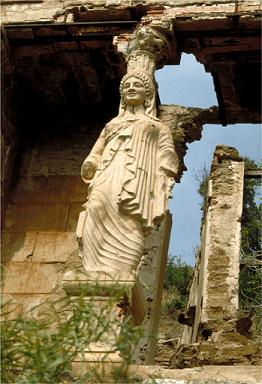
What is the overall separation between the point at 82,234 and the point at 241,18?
3.42 m

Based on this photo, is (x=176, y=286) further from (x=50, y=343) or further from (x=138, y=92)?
(x=50, y=343)

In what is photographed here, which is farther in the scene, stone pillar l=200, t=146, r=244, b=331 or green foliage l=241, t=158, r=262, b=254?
green foliage l=241, t=158, r=262, b=254

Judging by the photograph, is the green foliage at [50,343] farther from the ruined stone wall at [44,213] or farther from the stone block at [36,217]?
the stone block at [36,217]

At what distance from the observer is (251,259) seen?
16.3 m

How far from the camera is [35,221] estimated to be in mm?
10031

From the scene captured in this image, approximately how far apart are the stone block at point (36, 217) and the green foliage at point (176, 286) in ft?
37.2

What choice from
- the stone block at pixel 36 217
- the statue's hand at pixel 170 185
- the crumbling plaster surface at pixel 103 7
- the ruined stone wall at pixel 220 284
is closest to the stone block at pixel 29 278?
the stone block at pixel 36 217

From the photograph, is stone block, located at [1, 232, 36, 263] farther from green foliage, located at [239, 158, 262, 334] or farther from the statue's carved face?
green foliage, located at [239, 158, 262, 334]

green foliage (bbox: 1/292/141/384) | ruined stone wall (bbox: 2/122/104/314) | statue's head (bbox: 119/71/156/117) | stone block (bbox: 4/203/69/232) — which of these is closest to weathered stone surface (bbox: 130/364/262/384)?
green foliage (bbox: 1/292/141/384)

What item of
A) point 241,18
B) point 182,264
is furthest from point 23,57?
point 182,264

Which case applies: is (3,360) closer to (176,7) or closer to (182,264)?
(176,7)

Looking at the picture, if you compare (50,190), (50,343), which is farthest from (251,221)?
(50,343)

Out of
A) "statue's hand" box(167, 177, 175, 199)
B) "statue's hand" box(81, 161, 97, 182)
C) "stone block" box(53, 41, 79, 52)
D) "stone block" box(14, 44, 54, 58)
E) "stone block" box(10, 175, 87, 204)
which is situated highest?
"stone block" box(53, 41, 79, 52)

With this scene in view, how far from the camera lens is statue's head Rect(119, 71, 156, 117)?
8.16m
